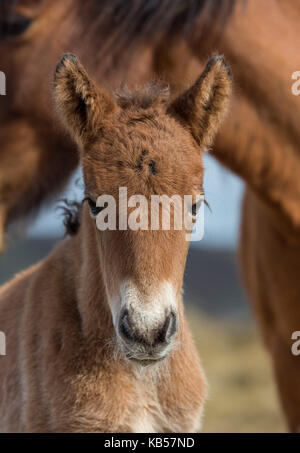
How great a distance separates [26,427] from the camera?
2420 mm

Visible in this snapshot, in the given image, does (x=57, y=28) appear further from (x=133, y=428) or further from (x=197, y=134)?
(x=133, y=428)

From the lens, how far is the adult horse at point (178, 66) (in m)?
3.27

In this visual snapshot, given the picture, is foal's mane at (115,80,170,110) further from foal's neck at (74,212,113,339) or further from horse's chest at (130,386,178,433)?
horse's chest at (130,386,178,433)

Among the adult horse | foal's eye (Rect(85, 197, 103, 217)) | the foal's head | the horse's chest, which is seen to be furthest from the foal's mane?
the horse's chest

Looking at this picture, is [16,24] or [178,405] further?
[16,24]

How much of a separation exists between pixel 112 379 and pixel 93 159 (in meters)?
0.76

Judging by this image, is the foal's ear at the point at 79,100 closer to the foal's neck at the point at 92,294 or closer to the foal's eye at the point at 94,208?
the foal's eye at the point at 94,208

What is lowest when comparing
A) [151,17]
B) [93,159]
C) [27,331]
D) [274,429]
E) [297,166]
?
[274,429]

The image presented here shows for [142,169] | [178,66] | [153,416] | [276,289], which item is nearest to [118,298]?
A: [142,169]

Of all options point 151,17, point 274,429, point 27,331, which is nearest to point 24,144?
point 151,17

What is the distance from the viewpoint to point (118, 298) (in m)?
→ 2.18

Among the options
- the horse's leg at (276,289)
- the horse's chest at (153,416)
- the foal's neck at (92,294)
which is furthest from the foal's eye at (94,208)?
the horse's leg at (276,289)

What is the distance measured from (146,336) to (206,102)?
89 cm

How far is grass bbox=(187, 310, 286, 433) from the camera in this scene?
22.2ft
